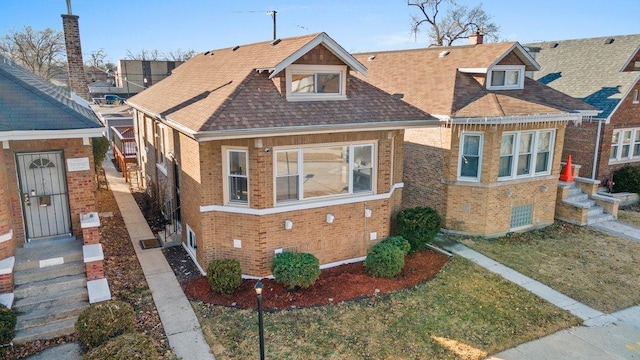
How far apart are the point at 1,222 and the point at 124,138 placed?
14.6 meters

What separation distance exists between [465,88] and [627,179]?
1034 centimetres

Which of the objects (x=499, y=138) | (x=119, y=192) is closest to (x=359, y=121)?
(x=499, y=138)

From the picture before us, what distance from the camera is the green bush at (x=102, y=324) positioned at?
7.40m

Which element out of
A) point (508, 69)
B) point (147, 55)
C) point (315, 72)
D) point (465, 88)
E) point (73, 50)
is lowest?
point (465, 88)

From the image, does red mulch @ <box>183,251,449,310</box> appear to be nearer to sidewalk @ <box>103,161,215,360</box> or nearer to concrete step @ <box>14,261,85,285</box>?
sidewalk @ <box>103,161,215,360</box>

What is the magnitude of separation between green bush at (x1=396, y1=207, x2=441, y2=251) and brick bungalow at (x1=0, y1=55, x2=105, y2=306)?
26.3 ft

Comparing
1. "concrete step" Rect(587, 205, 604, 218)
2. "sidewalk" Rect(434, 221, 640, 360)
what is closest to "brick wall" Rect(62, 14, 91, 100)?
"sidewalk" Rect(434, 221, 640, 360)

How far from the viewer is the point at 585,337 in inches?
340

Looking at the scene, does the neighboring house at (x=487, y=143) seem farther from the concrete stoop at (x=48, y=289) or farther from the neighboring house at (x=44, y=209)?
the concrete stoop at (x=48, y=289)

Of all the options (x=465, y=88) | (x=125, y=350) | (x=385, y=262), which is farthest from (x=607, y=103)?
(x=125, y=350)

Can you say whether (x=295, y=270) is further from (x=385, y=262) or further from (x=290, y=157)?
(x=290, y=157)

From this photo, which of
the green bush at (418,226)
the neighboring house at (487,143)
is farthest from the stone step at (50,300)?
the neighboring house at (487,143)

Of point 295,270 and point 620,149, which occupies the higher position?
point 620,149

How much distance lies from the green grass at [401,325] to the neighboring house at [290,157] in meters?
1.96
